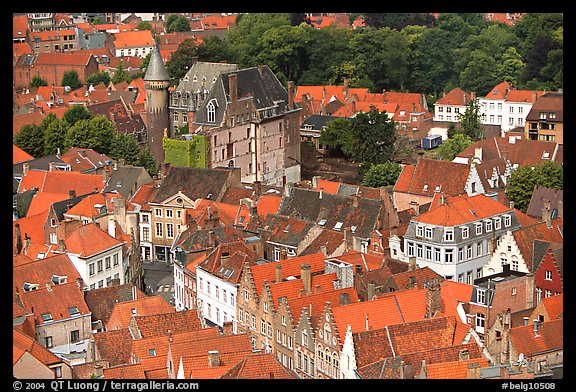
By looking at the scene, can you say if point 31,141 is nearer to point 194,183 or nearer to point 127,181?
point 127,181

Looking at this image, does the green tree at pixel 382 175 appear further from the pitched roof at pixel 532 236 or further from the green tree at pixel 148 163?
the pitched roof at pixel 532 236

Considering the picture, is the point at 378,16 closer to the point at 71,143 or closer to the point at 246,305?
the point at 71,143

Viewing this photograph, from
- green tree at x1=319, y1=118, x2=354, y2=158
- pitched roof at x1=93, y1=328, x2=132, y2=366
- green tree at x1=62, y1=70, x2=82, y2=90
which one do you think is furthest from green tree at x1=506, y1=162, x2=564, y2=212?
green tree at x1=62, y1=70, x2=82, y2=90

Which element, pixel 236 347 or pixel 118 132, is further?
pixel 118 132

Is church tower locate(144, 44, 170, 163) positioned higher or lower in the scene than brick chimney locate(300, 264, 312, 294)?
higher

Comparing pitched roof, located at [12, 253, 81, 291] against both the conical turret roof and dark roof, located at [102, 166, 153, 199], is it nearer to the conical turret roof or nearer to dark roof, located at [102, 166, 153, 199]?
dark roof, located at [102, 166, 153, 199]

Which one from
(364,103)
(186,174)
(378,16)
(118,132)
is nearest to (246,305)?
(186,174)
